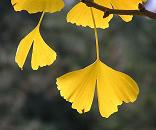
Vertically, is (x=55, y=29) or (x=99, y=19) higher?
(x=99, y=19)

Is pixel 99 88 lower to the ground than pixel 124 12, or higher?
lower

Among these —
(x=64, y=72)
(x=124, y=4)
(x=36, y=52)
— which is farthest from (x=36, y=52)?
(x=64, y=72)

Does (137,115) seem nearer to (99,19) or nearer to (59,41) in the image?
(59,41)

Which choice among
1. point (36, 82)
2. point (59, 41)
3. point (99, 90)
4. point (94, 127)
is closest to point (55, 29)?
point (59, 41)

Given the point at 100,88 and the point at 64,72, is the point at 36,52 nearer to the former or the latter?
the point at 100,88

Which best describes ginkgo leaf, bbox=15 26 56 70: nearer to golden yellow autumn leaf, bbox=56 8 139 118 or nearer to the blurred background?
golden yellow autumn leaf, bbox=56 8 139 118

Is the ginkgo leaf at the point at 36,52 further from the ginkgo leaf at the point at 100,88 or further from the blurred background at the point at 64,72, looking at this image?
the blurred background at the point at 64,72

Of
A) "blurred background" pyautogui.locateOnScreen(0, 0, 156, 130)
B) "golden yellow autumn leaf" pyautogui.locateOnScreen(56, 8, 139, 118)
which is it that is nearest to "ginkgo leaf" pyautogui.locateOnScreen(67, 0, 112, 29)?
"golden yellow autumn leaf" pyautogui.locateOnScreen(56, 8, 139, 118)
